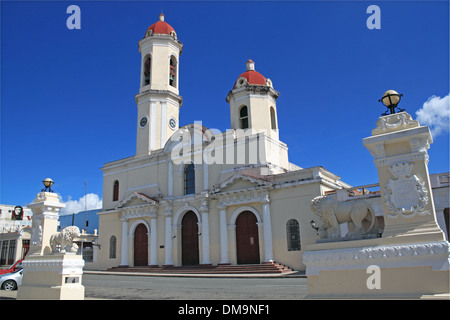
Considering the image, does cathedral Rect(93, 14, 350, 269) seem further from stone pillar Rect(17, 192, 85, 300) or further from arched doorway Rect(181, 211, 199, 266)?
stone pillar Rect(17, 192, 85, 300)

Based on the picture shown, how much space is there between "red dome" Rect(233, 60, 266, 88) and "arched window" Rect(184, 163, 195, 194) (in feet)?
24.2

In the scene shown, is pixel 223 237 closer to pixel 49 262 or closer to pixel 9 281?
pixel 9 281

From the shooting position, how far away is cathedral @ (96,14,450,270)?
2031cm

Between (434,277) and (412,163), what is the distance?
1.83 meters

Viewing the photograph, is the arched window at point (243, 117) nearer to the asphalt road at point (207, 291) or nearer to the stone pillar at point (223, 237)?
the stone pillar at point (223, 237)

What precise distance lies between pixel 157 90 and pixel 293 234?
15.7 meters

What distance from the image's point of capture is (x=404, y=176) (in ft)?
19.5

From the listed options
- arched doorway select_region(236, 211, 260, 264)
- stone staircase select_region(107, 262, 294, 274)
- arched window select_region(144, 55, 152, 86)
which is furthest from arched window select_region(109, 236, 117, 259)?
arched window select_region(144, 55, 152, 86)

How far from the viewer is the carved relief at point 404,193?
575 cm

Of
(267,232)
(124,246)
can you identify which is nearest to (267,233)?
(267,232)

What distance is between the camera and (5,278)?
14.5 metres

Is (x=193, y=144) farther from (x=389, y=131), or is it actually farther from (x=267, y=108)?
(x=389, y=131)

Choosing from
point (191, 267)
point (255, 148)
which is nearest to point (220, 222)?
point (191, 267)

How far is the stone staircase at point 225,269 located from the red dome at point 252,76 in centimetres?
1246
